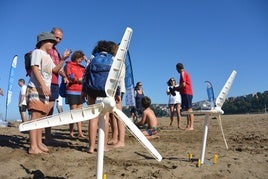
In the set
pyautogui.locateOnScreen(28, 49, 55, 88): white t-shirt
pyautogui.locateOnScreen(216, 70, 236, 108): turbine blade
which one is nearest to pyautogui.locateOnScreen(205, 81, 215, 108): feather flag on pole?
pyautogui.locateOnScreen(216, 70, 236, 108): turbine blade

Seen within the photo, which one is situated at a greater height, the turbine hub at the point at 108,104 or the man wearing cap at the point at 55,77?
the man wearing cap at the point at 55,77

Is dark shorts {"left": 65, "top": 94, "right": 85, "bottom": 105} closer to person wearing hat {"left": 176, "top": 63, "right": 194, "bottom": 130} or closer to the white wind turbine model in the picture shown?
person wearing hat {"left": 176, "top": 63, "right": 194, "bottom": 130}

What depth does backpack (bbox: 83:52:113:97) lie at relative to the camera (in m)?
5.29

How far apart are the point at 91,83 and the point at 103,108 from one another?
2.55m

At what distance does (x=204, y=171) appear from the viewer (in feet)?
14.5

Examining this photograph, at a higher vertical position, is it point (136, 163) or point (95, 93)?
point (95, 93)

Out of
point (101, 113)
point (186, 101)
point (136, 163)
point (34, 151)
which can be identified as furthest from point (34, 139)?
point (186, 101)

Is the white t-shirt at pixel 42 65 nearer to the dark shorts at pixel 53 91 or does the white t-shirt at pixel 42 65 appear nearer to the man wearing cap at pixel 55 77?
the man wearing cap at pixel 55 77

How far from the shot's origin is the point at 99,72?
530 centimetres

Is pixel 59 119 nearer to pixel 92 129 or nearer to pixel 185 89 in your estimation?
pixel 92 129

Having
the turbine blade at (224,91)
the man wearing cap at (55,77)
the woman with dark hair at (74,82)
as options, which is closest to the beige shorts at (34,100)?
the man wearing cap at (55,77)

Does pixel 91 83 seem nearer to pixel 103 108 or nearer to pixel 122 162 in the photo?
pixel 122 162

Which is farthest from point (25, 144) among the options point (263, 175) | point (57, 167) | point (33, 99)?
point (263, 175)

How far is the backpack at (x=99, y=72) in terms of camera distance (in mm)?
5285
